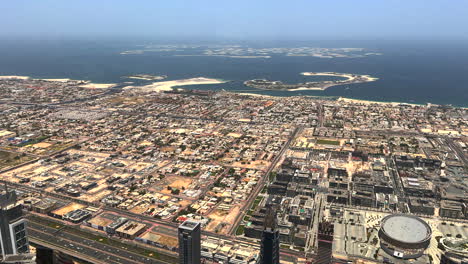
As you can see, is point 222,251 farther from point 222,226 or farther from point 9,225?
point 9,225

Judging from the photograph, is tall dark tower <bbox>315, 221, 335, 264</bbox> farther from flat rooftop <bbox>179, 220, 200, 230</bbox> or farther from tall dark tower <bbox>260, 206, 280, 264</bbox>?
flat rooftop <bbox>179, 220, 200, 230</bbox>

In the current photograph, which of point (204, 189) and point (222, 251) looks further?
point (204, 189)

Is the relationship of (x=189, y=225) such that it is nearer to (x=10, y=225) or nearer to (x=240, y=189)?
(x=10, y=225)

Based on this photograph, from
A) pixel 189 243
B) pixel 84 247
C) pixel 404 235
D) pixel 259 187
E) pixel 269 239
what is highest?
pixel 269 239

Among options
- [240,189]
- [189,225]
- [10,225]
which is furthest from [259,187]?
[10,225]

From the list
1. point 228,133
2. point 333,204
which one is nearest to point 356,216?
point 333,204

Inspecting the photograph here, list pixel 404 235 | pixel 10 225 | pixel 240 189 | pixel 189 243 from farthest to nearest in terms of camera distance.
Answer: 1. pixel 240 189
2. pixel 404 235
3. pixel 189 243
4. pixel 10 225

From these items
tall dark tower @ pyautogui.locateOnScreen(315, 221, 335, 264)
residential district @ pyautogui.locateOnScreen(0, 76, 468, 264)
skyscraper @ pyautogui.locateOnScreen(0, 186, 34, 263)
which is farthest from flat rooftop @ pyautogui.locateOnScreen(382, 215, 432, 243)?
skyscraper @ pyautogui.locateOnScreen(0, 186, 34, 263)

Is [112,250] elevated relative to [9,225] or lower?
lower
